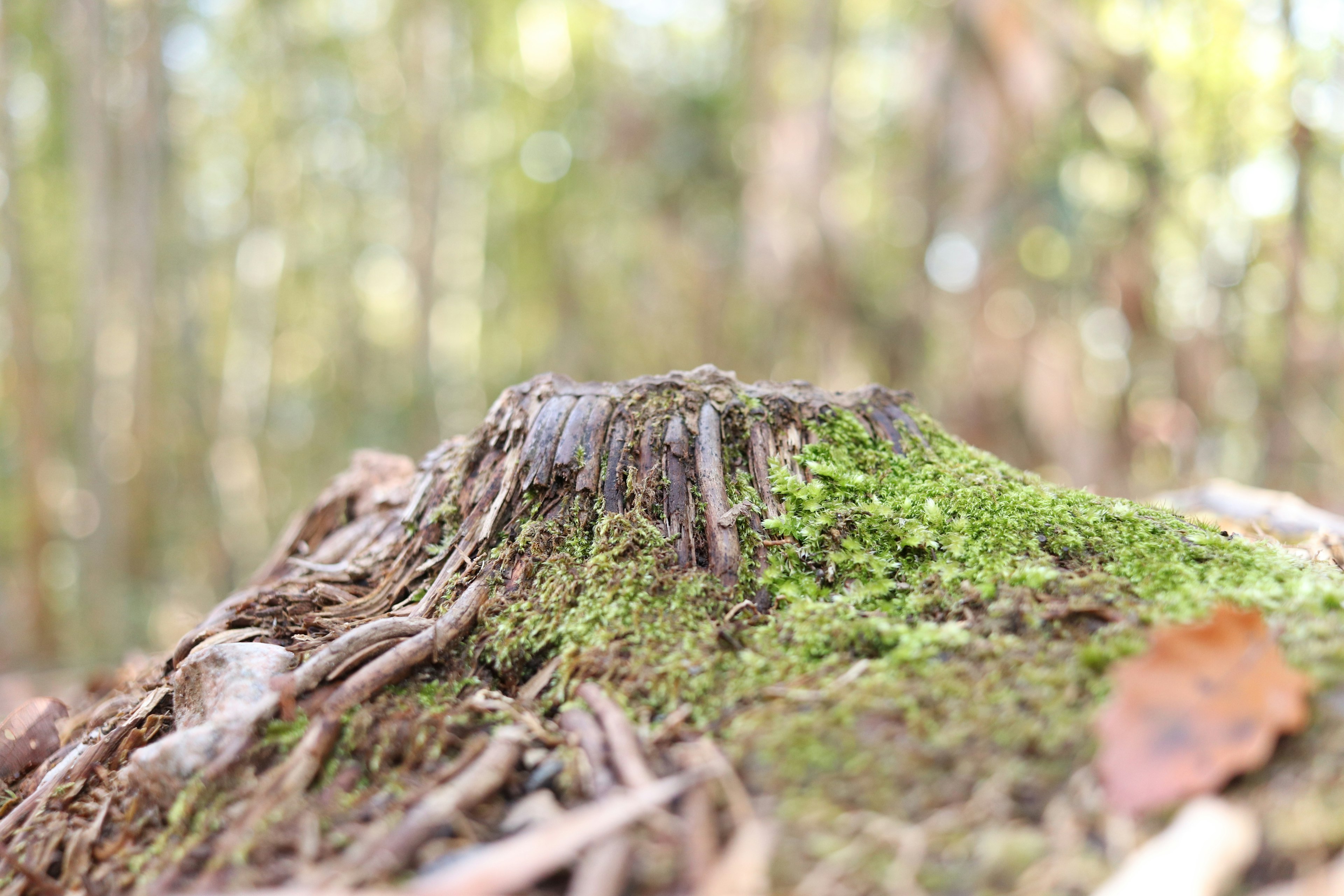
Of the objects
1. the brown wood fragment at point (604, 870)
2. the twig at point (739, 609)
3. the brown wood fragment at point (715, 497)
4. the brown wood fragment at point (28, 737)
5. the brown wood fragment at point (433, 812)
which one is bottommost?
the brown wood fragment at point (28, 737)

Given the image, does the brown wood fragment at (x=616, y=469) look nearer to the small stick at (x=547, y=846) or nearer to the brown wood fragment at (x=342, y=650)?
the brown wood fragment at (x=342, y=650)

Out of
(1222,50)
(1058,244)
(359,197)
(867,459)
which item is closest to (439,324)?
(359,197)

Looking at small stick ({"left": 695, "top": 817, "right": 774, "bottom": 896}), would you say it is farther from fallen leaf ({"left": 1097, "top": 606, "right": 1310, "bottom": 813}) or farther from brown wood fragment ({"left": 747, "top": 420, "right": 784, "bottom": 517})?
brown wood fragment ({"left": 747, "top": 420, "right": 784, "bottom": 517})

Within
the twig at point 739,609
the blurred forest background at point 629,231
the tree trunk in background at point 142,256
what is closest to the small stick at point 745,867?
the twig at point 739,609

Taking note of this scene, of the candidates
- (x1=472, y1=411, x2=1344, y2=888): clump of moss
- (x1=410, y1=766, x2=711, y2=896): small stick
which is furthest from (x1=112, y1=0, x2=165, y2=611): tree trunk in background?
(x1=410, y1=766, x2=711, y2=896): small stick

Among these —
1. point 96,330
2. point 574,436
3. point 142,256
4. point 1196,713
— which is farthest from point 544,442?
point 142,256

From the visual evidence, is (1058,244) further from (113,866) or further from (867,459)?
(113,866)

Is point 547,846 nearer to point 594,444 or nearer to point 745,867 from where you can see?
point 745,867
